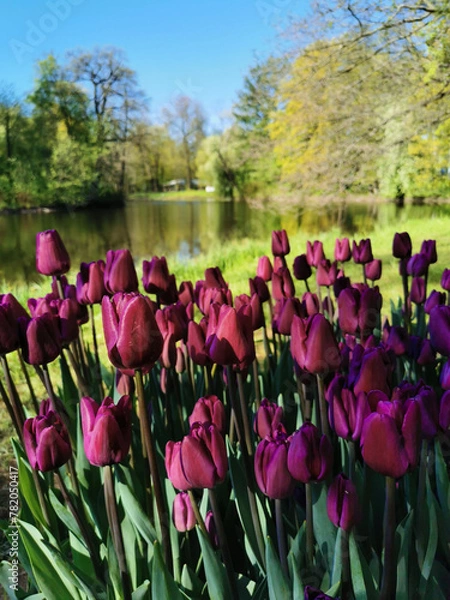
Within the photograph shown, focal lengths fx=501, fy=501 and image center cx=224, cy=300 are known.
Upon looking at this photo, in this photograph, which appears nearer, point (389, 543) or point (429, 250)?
point (389, 543)

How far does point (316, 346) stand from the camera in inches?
48.6

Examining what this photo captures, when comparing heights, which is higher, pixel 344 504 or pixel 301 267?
pixel 301 267

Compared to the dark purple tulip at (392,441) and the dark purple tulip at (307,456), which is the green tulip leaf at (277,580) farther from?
the dark purple tulip at (392,441)

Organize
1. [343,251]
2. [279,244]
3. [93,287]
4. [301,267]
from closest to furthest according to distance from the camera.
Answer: [93,287], [301,267], [279,244], [343,251]

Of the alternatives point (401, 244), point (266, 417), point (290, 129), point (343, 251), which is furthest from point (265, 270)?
point (290, 129)

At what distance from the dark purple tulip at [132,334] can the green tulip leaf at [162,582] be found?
408mm

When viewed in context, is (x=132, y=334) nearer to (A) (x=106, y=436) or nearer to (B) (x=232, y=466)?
(A) (x=106, y=436)

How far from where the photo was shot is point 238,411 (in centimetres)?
147

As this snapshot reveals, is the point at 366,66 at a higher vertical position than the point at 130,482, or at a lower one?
higher

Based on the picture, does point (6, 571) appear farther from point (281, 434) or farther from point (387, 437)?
point (387, 437)

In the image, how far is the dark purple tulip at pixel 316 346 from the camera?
1.23 metres

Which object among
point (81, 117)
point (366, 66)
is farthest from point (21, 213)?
point (366, 66)

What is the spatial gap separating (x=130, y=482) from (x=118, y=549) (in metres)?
0.34

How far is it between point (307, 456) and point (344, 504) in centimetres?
13
